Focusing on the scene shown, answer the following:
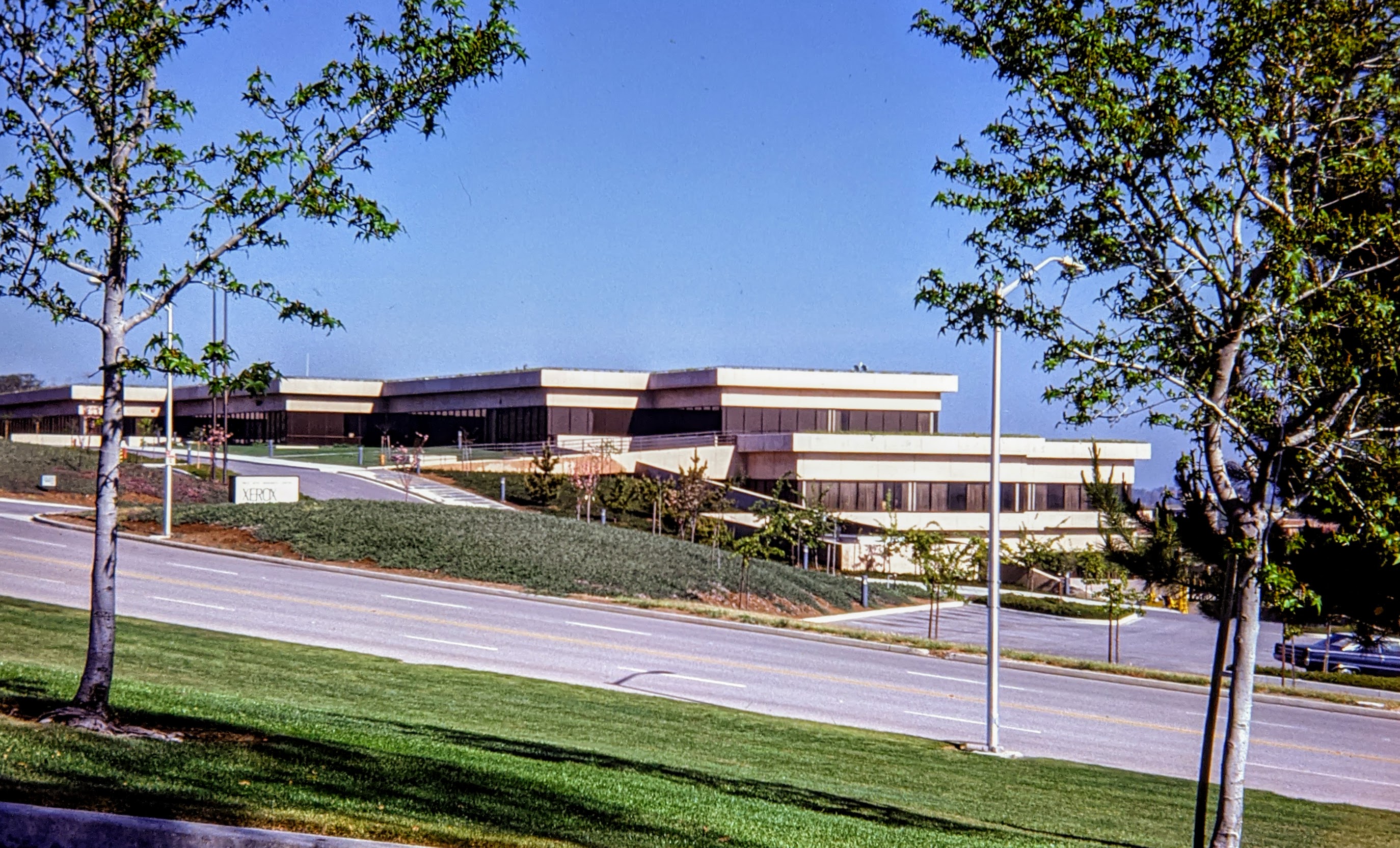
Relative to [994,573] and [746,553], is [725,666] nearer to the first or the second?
[994,573]

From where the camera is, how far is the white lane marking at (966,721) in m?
20.2

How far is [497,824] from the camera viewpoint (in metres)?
8.30

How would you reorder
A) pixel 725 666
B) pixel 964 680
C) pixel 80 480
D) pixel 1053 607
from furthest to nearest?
pixel 1053 607 < pixel 80 480 < pixel 964 680 < pixel 725 666

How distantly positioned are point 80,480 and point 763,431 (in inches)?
1353

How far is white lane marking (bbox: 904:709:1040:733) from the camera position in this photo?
20188mm

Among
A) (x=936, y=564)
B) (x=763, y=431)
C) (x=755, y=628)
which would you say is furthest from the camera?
(x=763, y=431)

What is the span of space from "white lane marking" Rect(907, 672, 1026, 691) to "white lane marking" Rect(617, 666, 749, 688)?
5.36 metres

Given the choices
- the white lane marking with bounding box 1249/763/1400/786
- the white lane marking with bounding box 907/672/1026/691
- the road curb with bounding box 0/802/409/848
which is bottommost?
the white lane marking with bounding box 1249/763/1400/786

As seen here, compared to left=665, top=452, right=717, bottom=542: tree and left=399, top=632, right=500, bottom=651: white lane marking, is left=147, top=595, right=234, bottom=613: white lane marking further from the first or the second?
left=665, top=452, right=717, bottom=542: tree

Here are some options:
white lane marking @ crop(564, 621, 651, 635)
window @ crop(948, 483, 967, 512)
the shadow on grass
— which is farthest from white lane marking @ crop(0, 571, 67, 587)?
window @ crop(948, 483, 967, 512)

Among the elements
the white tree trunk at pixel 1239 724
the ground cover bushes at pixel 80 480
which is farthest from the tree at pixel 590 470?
the white tree trunk at pixel 1239 724

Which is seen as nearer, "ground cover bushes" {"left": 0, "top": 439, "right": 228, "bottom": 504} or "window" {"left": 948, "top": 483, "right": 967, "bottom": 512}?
"ground cover bushes" {"left": 0, "top": 439, "right": 228, "bottom": 504}

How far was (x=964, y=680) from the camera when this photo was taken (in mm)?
25172

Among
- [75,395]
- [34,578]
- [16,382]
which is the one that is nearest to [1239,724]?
[34,578]
